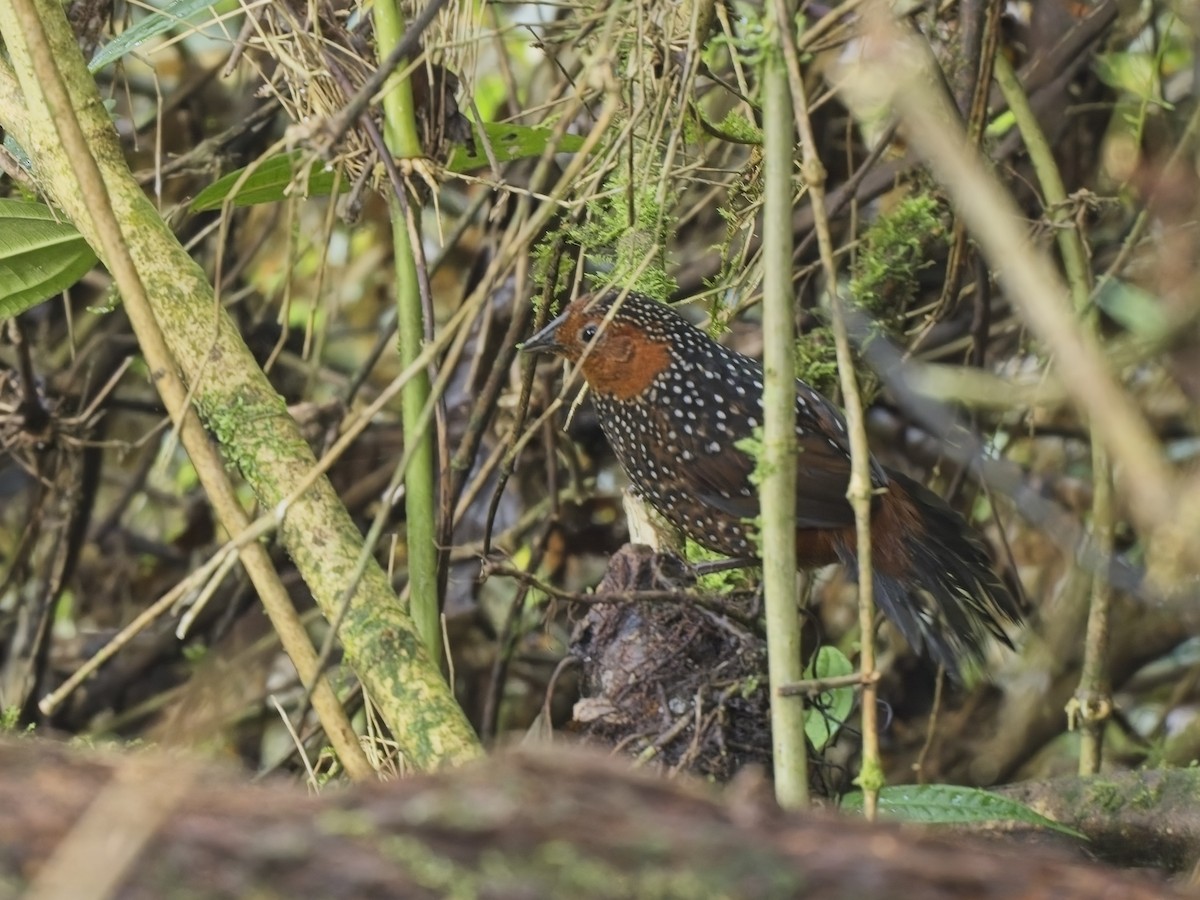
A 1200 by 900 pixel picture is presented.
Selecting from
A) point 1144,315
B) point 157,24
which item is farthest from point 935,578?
point 157,24

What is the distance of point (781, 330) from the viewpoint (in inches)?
74.4

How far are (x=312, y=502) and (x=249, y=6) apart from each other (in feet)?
2.91

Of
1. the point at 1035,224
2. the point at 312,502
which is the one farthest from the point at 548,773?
the point at 1035,224

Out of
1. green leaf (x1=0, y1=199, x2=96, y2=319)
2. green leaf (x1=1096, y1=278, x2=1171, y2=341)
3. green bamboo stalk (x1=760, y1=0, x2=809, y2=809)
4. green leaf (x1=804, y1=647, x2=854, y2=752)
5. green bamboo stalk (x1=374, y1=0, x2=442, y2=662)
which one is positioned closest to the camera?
green bamboo stalk (x1=760, y1=0, x2=809, y2=809)

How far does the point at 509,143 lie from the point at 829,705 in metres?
1.33

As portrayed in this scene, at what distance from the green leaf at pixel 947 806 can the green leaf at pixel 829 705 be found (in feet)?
0.93

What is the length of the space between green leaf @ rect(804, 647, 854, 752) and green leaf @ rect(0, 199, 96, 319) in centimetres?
169

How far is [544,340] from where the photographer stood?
3285 millimetres

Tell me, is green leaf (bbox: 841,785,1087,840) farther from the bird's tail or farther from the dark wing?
the dark wing

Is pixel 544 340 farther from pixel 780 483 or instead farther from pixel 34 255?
pixel 780 483

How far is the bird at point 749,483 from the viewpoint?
3.39 metres

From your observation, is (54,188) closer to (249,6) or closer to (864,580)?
(249,6)

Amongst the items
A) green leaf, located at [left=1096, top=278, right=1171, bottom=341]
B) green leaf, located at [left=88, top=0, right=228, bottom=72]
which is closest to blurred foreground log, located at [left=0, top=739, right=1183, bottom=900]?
green leaf, located at [left=1096, top=278, right=1171, bottom=341]

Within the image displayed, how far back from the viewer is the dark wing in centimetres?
338
